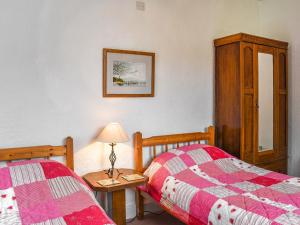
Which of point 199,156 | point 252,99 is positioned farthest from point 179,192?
point 252,99

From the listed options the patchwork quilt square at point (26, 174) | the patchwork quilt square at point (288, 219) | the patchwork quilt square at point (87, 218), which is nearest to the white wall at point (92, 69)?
the patchwork quilt square at point (26, 174)

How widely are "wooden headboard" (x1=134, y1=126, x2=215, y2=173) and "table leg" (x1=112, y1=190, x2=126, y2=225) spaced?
1.81 feet

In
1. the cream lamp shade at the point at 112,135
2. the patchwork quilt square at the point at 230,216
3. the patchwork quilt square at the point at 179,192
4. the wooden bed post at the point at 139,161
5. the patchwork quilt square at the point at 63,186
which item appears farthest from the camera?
the wooden bed post at the point at 139,161

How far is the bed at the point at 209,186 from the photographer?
1838 millimetres

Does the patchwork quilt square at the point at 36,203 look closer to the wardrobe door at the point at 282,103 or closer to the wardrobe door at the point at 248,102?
the wardrobe door at the point at 248,102

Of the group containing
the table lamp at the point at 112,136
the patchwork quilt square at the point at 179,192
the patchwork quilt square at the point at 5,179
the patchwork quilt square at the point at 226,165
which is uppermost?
the table lamp at the point at 112,136

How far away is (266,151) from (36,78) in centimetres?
277

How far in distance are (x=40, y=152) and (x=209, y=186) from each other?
4.90 ft

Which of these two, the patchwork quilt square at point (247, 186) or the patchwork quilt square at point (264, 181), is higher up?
the patchwork quilt square at point (264, 181)

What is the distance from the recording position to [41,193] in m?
1.91

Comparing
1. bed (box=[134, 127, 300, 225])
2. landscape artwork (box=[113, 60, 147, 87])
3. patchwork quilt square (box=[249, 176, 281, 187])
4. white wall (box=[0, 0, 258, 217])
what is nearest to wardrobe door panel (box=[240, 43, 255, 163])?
bed (box=[134, 127, 300, 225])

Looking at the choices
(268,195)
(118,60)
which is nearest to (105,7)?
(118,60)

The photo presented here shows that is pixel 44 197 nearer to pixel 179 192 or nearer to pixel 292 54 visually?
pixel 179 192

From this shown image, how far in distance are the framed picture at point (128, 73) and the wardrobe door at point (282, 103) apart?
1.72 metres
